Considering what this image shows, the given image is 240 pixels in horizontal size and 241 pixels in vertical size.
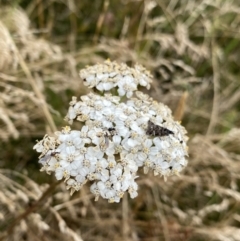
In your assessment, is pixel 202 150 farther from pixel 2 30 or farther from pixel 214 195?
pixel 2 30

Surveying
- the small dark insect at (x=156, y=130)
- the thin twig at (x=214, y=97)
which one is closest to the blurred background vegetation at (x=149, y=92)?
A: the thin twig at (x=214, y=97)

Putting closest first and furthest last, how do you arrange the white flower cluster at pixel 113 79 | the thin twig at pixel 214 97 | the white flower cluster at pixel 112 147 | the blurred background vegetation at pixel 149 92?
the white flower cluster at pixel 112 147, the white flower cluster at pixel 113 79, the blurred background vegetation at pixel 149 92, the thin twig at pixel 214 97

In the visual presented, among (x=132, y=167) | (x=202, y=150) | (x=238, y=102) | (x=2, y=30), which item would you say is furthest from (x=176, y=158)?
(x=238, y=102)

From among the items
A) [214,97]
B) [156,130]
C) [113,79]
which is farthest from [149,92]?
[156,130]

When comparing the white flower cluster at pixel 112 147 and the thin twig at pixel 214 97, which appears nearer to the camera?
the white flower cluster at pixel 112 147

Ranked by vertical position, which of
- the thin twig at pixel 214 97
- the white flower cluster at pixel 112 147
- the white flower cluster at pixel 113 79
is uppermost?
the thin twig at pixel 214 97

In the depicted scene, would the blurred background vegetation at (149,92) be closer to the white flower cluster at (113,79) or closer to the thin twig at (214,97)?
the thin twig at (214,97)

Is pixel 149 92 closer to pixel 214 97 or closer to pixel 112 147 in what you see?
pixel 214 97
